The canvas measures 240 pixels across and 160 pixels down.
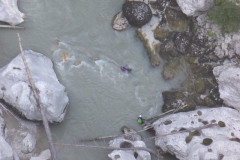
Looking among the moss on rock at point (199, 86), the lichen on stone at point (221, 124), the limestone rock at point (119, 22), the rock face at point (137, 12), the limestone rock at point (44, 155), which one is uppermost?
the rock face at point (137, 12)

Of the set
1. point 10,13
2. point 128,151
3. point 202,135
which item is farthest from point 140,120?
point 10,13

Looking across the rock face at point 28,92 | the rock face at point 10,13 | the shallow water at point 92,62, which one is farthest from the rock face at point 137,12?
the rock face at point 10,13

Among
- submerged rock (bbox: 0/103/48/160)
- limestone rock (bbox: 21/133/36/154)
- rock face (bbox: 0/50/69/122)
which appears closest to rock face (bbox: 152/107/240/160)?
rock face (bbox: 0/50/69/122)

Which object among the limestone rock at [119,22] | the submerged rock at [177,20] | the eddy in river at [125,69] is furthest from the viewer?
the limestone rock at [119,22]

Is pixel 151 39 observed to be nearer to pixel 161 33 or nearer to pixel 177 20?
pixel 161 33

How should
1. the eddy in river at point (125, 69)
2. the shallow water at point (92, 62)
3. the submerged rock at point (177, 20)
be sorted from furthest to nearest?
the submerged rock at point (177, 20) → the eddy in river at point (125, 69) → the shallow water at point (92, 62)

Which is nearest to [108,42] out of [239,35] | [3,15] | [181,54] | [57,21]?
[57,21]

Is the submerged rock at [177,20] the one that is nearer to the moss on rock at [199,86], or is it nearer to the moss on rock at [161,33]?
the moss on rock at [161,33]
